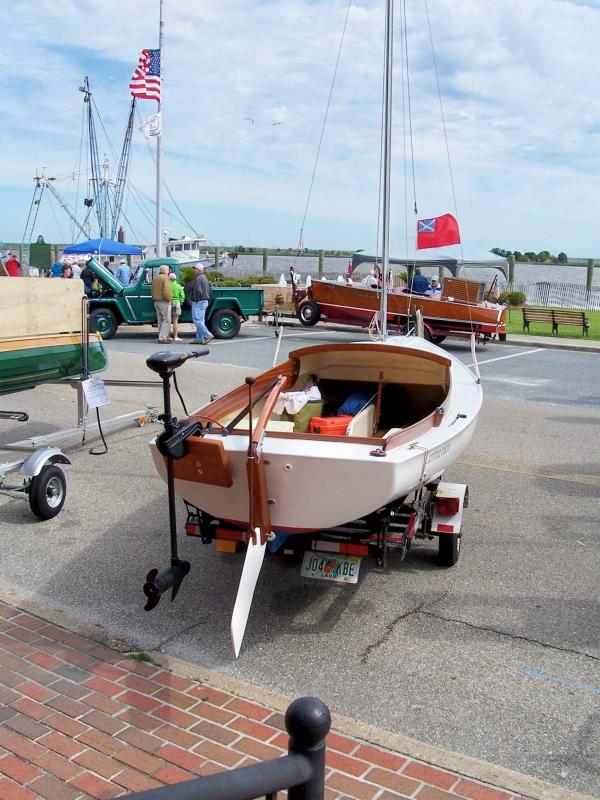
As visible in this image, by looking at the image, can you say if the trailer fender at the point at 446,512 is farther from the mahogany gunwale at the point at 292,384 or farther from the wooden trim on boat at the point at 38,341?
the wooden trim on boat at the point at 38,341

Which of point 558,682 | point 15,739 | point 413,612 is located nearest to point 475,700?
point 558,682

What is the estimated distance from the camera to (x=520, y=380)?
14.9 m

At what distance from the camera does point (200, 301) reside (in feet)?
63.5

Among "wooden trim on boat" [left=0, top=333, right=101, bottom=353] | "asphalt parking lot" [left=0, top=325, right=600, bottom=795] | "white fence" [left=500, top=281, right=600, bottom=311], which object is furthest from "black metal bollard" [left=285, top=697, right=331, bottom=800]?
"white fence" [left=500, top=281, right=600, bottom=311]

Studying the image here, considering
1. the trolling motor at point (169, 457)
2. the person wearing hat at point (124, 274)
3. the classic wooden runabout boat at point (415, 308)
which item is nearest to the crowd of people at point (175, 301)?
the person wearing hat at point (124, 274)

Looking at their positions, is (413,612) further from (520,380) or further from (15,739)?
(520,380)

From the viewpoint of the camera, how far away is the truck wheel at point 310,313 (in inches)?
848

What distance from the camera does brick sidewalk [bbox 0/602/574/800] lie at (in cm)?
322

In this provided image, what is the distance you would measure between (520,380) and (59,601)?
451 inches

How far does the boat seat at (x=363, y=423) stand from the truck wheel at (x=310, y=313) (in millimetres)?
15216

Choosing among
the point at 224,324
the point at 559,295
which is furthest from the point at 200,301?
the point at 559,295

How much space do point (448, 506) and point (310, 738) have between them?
4.21 m

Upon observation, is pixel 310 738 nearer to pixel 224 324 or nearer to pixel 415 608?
pixel 415 608

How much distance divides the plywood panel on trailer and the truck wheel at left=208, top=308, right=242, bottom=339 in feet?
40.0
